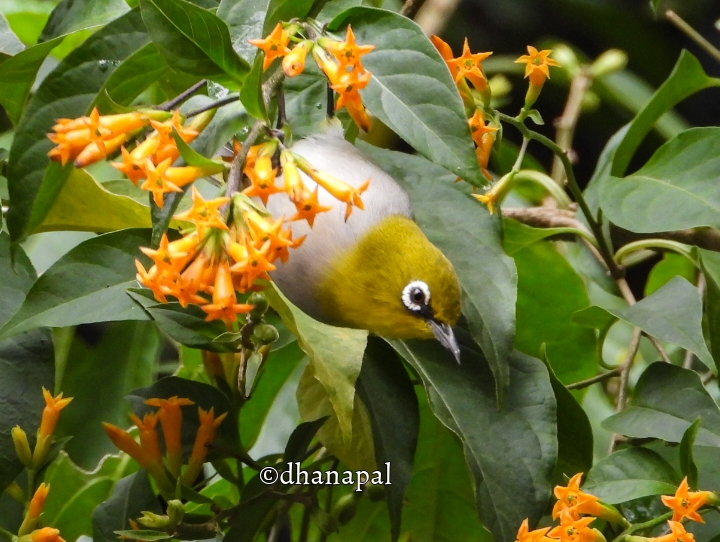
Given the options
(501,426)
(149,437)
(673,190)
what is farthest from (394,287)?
(673,190)

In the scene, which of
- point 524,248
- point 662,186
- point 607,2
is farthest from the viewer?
point 607,2

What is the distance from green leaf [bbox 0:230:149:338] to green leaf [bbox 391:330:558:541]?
26 cm

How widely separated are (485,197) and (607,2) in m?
2.22

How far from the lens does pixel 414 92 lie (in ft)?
1.99

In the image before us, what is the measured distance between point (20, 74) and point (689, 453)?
670 mm

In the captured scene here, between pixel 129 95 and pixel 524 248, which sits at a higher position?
pixel 129 95

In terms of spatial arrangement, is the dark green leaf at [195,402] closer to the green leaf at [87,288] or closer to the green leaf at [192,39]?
the green leaf at [87,288]

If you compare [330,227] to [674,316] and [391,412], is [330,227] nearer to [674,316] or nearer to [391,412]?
[391,412]

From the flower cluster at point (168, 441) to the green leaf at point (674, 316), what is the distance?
0.40 metres

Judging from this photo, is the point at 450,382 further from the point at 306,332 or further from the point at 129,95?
the point at 129,95

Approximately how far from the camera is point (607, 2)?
8.73ft

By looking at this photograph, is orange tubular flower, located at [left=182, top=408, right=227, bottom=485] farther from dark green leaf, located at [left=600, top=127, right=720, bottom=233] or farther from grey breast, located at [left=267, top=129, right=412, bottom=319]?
dark green leaf, located at [left=600, top=127, right=720, bottom=233]

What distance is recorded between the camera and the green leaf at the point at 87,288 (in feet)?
2.06

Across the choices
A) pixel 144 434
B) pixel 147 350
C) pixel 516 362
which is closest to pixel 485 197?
pixel 516 362
